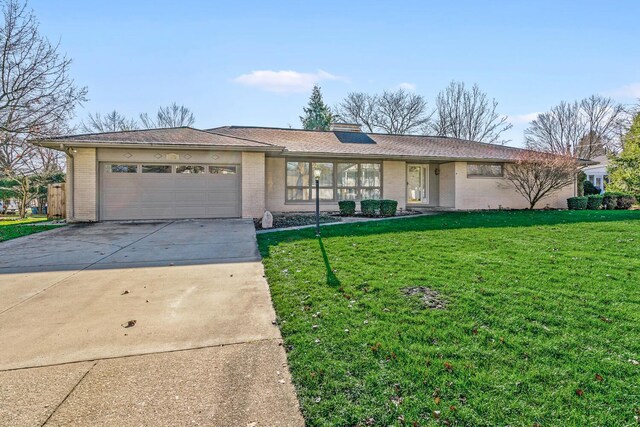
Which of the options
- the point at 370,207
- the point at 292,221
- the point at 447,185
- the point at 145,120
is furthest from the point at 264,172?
the point at 145,120

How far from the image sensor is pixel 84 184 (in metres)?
11.7

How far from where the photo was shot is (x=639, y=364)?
2727 millimetres

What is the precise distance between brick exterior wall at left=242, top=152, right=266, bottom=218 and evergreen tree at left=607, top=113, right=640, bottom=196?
17.7 meters

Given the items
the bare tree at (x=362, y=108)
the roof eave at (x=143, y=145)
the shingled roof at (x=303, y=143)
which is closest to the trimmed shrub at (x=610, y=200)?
the shingled roof at (x=303, y=143)

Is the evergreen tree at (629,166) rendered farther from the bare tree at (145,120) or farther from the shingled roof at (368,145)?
the bare tree at (145,120)

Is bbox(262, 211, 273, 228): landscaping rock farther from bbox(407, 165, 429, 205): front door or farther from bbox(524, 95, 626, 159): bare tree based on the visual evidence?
bbox(524, 95, 626, 159): bare tree

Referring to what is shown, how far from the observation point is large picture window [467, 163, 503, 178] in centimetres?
1609

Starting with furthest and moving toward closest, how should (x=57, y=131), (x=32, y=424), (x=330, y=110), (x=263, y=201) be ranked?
(x=330, y=110)
(x=57, y=131)
(x=263, y=201)
(x=32, y=424)

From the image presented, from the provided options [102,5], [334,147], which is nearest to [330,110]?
[334,147]

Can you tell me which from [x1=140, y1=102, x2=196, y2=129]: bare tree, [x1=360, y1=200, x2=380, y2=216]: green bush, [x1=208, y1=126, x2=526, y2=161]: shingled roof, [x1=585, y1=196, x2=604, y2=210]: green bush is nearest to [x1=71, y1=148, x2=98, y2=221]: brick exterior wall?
[x1=208, y1=126, x2=526, y2=161]: shingled roof

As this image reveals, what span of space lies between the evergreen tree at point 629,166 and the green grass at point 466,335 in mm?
14031

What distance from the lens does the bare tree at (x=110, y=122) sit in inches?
1405

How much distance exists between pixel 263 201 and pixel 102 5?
24.8 feet

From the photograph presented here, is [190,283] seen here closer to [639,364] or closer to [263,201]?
[639,364]
